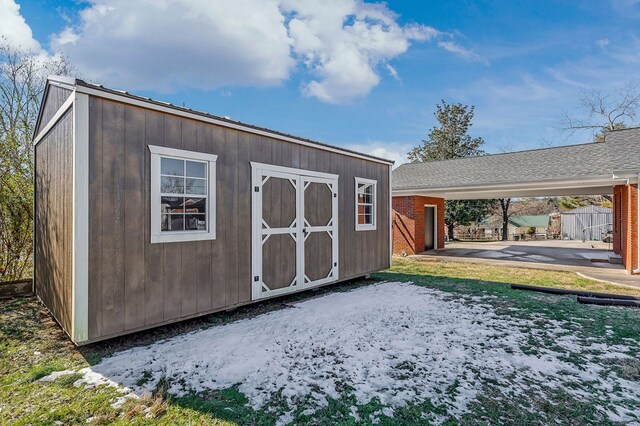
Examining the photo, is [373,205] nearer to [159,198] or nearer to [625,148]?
[159,198]

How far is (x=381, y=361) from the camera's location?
10.4 ft

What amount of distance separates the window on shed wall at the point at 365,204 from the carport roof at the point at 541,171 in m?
4.44

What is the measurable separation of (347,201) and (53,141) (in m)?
4.79

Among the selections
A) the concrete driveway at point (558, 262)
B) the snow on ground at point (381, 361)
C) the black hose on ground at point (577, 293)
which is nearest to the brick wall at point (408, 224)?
the concrete driveway at point (558, 262)

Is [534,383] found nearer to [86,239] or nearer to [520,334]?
[520,334]

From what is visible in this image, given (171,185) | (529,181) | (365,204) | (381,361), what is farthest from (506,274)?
(171,185)

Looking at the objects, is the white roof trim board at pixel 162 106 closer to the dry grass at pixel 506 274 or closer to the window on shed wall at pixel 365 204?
the window on shed wall at pixel 365 204

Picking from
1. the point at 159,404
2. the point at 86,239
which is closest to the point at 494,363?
the point at 159,404

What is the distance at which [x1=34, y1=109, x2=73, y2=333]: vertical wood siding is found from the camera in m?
3.53

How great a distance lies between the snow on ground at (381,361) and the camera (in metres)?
2.61

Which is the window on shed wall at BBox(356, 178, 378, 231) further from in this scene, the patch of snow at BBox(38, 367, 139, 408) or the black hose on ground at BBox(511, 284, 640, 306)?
the patch of snow at BBox(38, 367, 139, 408)

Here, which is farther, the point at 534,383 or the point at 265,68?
the point at 265,68

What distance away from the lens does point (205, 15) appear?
22.2 ft

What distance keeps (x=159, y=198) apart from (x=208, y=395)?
2244 mm
